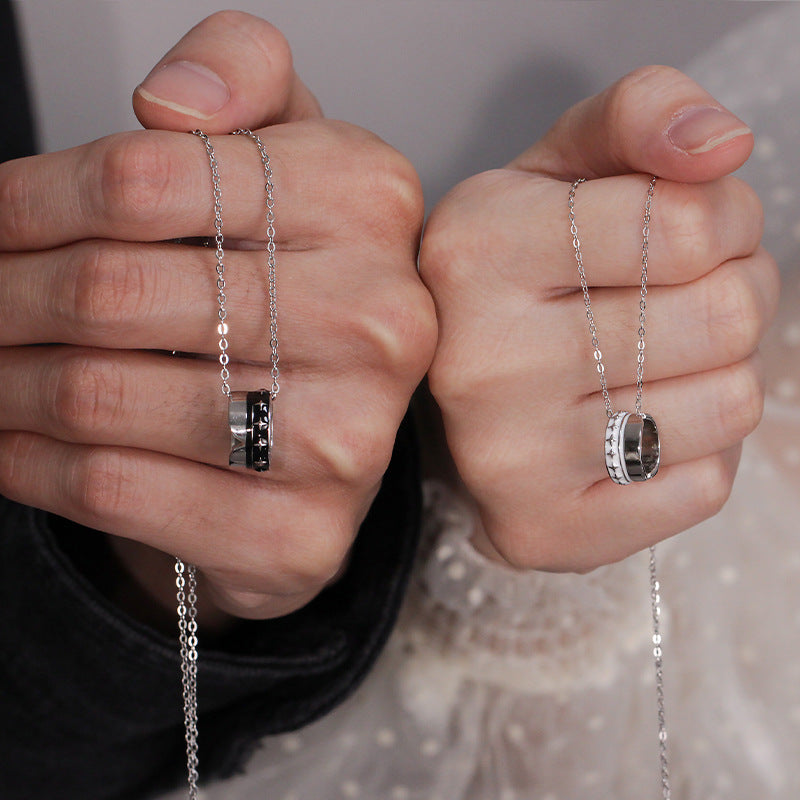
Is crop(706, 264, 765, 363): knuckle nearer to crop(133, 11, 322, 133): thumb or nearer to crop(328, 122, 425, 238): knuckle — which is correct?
crop(328, 122, 425, 238): knuckle

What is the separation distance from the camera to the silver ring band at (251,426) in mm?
568

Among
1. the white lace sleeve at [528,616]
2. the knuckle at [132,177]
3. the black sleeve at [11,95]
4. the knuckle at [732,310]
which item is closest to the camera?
the knuckle at [132,177]

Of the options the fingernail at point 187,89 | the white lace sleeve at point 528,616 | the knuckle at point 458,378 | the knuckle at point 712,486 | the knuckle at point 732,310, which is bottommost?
the white lace sleeve at point 528,616

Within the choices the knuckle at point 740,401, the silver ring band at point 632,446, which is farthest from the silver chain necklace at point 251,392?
the knuckle at point 740,401

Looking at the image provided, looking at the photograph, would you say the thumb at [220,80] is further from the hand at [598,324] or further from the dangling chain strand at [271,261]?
the hand at [598,324]

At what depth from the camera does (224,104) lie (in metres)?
0.64

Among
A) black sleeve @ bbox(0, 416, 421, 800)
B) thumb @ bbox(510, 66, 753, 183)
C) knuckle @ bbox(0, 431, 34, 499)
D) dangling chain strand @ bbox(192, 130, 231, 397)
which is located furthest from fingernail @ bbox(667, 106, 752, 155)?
knuckle @ bbox(0, 431, 34, 499)

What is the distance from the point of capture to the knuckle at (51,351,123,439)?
590 mm

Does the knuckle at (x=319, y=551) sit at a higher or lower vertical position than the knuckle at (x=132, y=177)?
lower

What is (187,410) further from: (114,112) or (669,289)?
(114,112)

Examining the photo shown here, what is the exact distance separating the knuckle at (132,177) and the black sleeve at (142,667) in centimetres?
36

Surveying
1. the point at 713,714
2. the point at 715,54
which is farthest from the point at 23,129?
the point at 713,714

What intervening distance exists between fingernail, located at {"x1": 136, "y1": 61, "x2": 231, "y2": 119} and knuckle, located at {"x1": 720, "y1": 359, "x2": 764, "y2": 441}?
0.49 metres

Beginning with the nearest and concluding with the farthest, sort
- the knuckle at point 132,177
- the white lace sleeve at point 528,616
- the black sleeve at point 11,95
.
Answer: the knuckle at point 132,177
the white lace sleeve at point 528,616
the black sleeve at point 11,95
